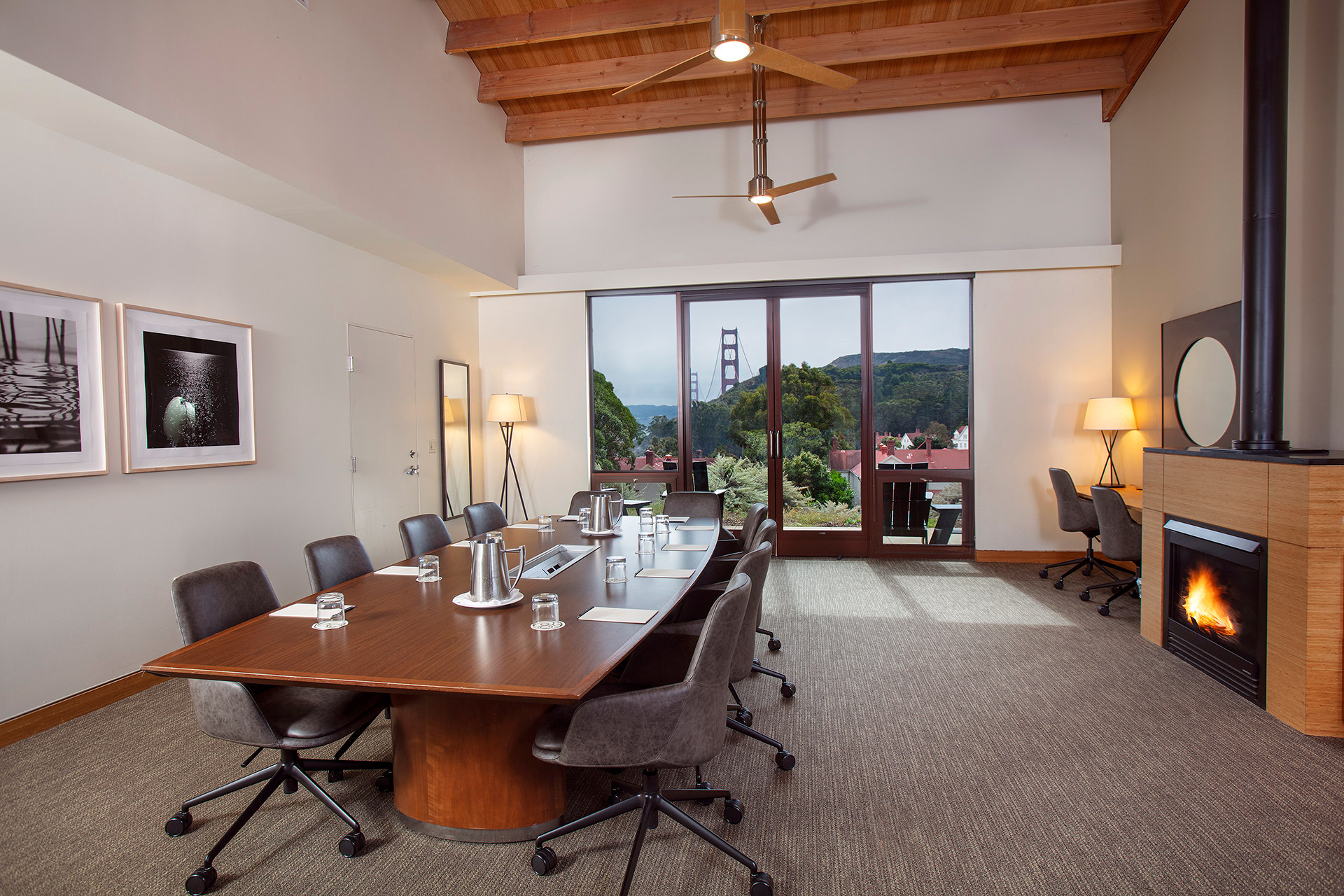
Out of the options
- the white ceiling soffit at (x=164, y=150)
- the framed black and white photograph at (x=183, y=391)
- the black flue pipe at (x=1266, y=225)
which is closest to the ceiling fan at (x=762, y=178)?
the black flue pipe at (x=1266, y=225)

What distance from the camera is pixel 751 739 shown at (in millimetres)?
2982

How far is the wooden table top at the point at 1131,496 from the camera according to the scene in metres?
4.95

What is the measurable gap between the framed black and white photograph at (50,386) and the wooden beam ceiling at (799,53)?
153 inches

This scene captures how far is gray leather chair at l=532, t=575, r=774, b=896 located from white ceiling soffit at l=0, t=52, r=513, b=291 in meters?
3.22

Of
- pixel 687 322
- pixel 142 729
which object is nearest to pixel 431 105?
pixel 687 322

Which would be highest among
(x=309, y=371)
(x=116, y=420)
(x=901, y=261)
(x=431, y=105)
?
(x=431, y=105)

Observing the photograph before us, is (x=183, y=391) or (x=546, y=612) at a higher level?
(x=183, y=391)

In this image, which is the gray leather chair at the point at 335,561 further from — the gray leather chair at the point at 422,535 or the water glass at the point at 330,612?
the water glass at the point at 330,612

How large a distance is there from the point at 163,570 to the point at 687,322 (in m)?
4.83

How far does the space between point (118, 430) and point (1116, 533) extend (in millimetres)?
6179

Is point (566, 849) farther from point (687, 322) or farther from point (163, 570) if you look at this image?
point (687, 322)

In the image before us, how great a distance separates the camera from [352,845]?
2146 millimetres

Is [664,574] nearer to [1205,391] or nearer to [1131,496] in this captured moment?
[1131,496]

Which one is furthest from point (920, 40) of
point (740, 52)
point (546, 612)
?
point (546, 612)
